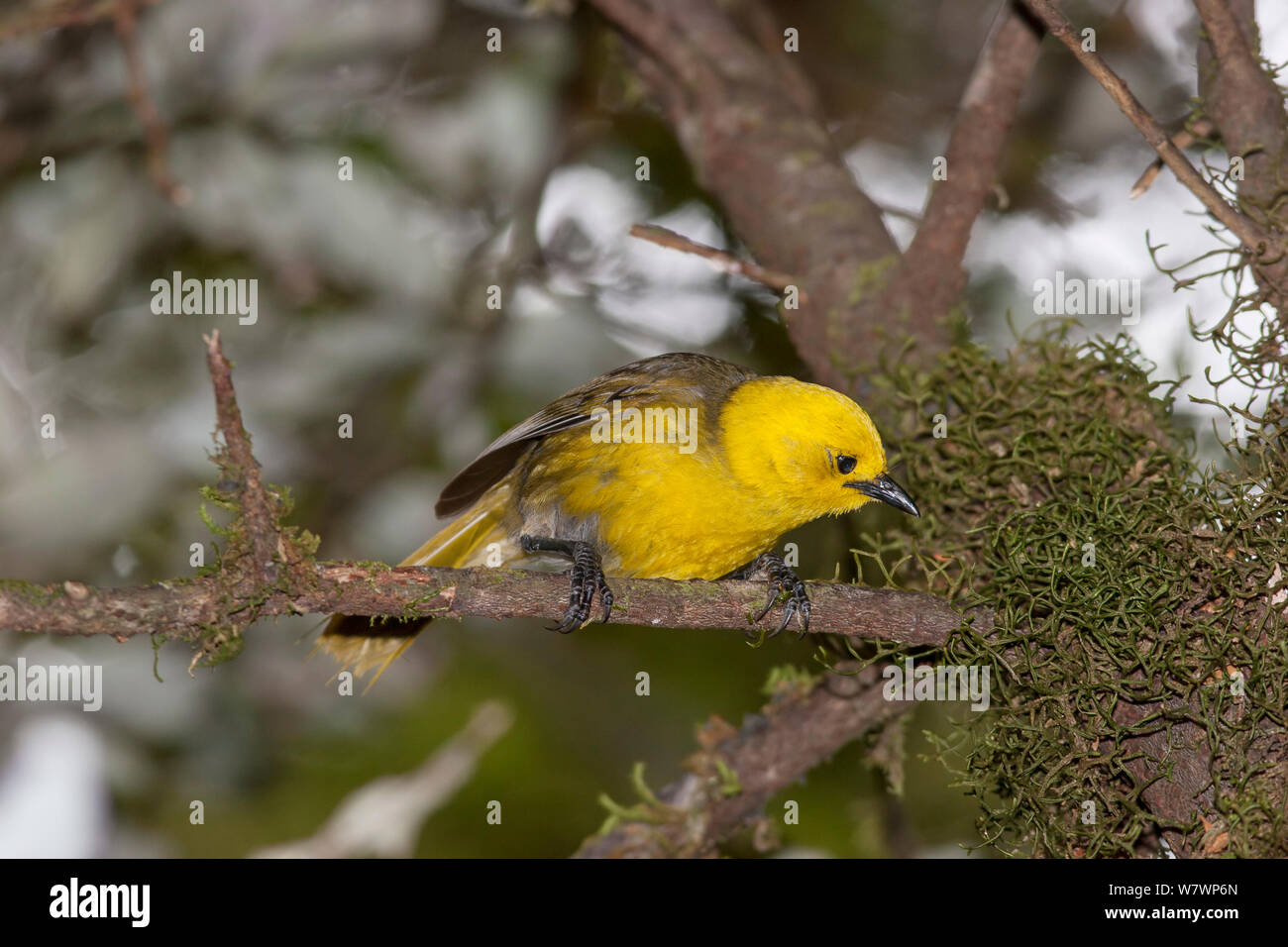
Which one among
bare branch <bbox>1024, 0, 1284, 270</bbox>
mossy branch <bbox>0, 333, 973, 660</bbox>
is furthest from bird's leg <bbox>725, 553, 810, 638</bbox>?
bare branch <bbox>1024, 0, 1284, 270</bbox>

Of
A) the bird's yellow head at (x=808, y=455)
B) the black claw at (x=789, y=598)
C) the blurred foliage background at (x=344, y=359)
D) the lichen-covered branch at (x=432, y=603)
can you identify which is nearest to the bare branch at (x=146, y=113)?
the blurred foliage background at (x=344, y=359)

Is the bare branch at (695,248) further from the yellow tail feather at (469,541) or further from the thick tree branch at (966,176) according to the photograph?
the yellow tail feather at (469,541)

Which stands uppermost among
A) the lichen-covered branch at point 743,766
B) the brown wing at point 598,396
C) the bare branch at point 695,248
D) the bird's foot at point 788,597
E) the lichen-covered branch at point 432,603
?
the bare branch at point 695,248

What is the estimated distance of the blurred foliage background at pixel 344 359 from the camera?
411cm

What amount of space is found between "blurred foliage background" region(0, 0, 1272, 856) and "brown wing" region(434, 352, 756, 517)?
0.58 m

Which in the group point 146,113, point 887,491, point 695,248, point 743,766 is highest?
point 146,113

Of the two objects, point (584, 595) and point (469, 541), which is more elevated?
point (469, 541)

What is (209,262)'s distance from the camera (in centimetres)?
446

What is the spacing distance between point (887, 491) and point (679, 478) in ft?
2.04

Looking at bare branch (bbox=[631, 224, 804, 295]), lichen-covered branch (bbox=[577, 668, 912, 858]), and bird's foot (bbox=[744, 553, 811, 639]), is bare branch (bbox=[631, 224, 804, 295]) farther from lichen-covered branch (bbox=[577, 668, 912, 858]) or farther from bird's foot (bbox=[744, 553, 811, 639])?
lichen-covered branch (bbox=[577, 668, 912, 858])

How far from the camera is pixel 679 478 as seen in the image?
3.45m

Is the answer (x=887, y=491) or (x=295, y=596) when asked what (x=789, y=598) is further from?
(x=295, y=596)

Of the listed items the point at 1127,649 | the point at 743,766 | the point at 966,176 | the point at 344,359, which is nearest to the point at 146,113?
the point at 344,359
